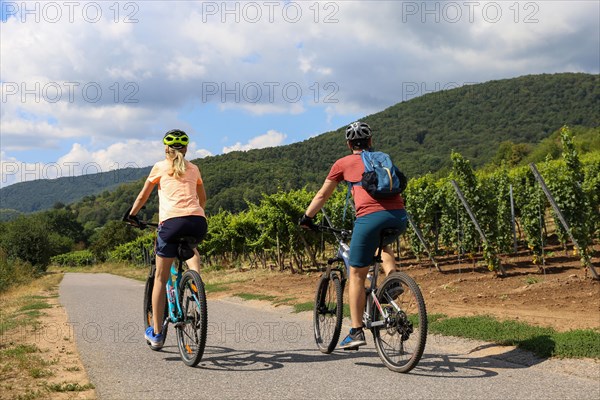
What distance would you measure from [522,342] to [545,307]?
159 inches

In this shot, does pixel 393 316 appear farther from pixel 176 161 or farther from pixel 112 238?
pixel 112 238

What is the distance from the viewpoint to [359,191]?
194 inches

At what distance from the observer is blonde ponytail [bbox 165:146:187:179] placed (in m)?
5.35

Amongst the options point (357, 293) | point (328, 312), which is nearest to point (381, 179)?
point (357, 293)

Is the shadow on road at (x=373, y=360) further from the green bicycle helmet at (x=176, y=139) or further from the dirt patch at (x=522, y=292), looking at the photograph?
the green bicycle helmet at (x=176, y=139)

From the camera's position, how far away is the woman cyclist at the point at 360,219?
4826 millimetres

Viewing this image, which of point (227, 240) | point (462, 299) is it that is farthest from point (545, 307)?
point (227, 240)

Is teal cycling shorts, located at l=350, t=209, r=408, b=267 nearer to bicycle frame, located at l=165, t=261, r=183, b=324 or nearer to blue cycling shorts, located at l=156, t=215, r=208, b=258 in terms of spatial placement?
blue cycling shorts, located at l=156, t=215, r=208, b=258

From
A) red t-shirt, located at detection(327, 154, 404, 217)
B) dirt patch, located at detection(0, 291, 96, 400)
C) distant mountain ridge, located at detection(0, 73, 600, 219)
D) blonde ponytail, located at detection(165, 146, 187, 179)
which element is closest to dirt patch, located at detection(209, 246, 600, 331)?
→ red t-shirt, located at detection(327, 154, 404, 217)

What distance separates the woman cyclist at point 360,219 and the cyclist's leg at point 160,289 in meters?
1.48

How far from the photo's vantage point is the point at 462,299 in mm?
10688

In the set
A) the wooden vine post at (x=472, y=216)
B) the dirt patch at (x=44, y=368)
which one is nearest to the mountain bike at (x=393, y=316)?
the dirt patch at (x=44, y=368)

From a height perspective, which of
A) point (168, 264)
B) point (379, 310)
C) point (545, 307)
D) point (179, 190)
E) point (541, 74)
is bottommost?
point (545, 307)

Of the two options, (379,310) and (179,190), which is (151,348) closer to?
(179,190)
